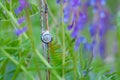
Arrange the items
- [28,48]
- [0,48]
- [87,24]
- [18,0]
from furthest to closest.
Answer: [87,24], [18,0], [28,48], [0,48]

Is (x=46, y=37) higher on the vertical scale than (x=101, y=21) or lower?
lower

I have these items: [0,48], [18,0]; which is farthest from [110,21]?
[0,48]

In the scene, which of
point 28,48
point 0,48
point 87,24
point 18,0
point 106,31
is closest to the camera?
point 0,48

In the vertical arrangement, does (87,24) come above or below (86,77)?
above

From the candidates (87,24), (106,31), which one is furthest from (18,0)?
(106,31)

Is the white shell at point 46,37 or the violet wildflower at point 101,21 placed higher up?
the violet wildflower at point 101,21

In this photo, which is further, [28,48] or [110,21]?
[110,21]

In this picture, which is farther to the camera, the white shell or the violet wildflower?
the violet wildflower

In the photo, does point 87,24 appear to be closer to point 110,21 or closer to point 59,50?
point 110,21

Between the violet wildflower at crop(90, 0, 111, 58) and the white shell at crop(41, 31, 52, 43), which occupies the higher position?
the violet wildflower at crop(90, 0, 111, 58)

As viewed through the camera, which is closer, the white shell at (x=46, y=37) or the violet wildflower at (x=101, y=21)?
the white shell at (x=46, y=37)

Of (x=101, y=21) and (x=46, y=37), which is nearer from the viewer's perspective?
(x=46, y=37)
